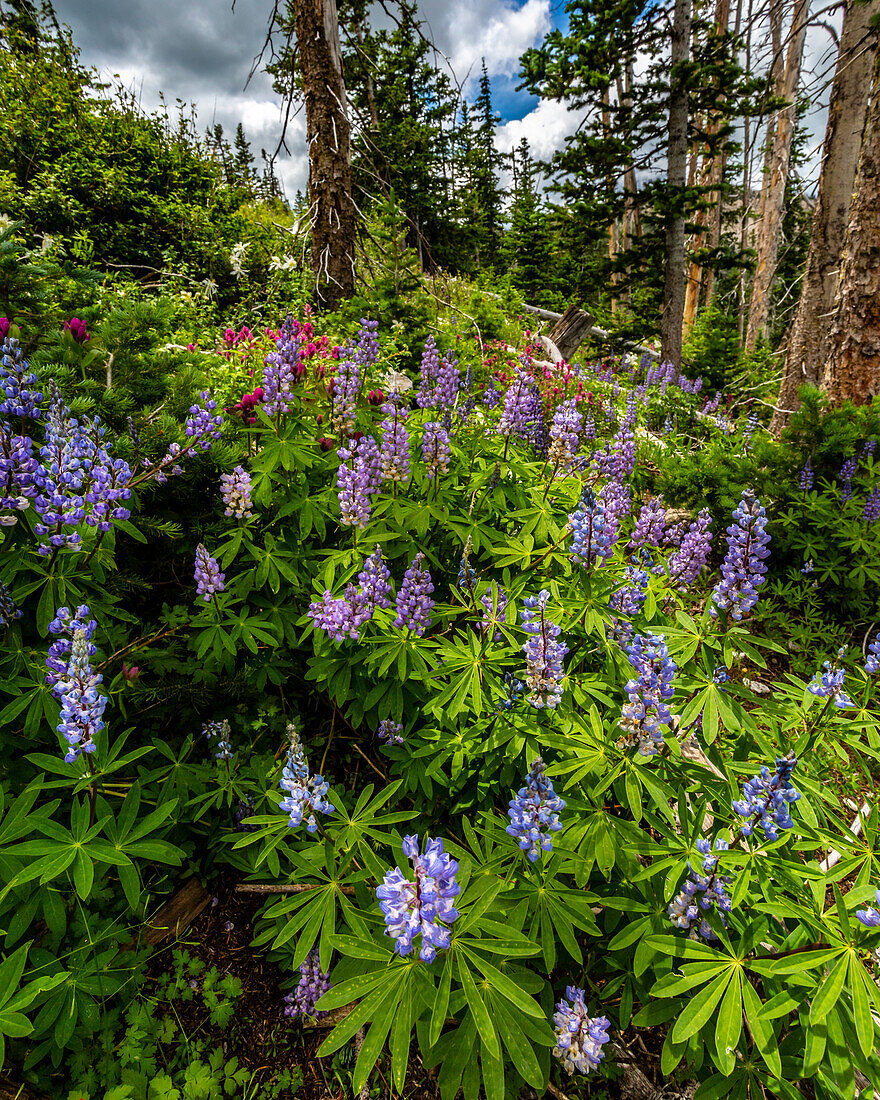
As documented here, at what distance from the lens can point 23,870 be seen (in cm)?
149

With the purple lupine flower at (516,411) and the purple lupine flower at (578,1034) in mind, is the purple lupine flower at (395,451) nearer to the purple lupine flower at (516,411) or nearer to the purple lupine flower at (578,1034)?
the purple lupine flower at (516,411)

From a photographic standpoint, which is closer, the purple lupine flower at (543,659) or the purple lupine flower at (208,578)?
the purple lupine flower at (543,659)

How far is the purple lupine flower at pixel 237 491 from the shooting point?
7.60ft

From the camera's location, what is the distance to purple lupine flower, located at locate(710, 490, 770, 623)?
174cm

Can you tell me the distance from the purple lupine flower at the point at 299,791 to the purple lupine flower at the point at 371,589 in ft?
1.98

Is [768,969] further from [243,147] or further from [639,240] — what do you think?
[243,147]

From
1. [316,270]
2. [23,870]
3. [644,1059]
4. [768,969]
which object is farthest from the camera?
[316,270]

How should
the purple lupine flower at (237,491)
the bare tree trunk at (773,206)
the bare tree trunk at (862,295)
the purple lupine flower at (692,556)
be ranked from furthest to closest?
the bare tree trunk at (773,206) < the bare tree trunk at (862,295) < the purple lupine flower at (692,556) < the purple lupine flower at (237,491)

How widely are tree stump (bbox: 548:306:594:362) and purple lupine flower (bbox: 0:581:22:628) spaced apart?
426 inches

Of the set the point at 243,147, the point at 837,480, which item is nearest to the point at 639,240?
the point at 837,480

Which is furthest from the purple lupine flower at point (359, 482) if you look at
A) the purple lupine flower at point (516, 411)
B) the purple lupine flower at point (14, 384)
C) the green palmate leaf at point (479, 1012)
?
the green palmate leaf at point (479, 1012)

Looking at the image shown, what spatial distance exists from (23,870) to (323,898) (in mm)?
863

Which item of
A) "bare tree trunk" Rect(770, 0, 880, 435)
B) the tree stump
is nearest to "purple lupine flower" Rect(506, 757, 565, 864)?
"bare tree trunk" Rect(770, 0, 880, 435)

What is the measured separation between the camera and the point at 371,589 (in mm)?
2117
